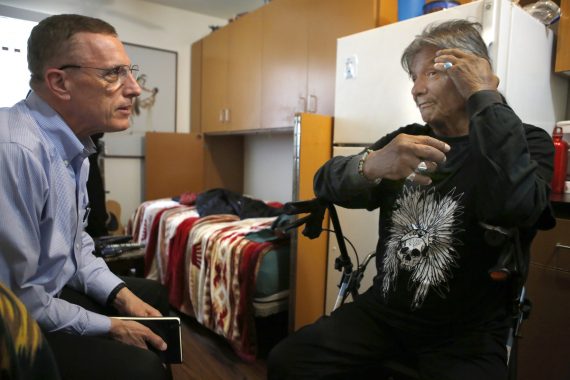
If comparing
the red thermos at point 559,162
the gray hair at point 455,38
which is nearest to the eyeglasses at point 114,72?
the gray hair at point 455,38

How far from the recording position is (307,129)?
180 centimetres

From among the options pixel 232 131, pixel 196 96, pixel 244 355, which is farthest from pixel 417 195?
pixel 196 96

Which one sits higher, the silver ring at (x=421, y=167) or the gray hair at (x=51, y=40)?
the gray hair at (x=51, y=40)

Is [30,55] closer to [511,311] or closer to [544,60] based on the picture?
[511,311]

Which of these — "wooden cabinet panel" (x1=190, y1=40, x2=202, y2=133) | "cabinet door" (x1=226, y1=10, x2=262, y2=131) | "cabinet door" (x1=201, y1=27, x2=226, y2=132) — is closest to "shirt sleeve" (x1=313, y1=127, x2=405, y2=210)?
"cabinet door" (x1=226, y1=10, x2=262, y2=131)

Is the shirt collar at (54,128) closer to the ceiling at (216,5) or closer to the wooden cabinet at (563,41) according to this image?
the wooden cabinet at (563,41)

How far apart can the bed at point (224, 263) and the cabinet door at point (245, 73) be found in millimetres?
725

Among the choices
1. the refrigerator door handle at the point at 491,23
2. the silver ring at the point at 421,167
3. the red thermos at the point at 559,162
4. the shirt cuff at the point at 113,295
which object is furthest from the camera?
the red thermos at the point at 559,162

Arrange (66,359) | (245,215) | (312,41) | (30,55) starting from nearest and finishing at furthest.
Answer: (66,359) → (30,55) → (312,41) → (245,215)

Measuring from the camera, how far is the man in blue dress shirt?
836 millimetres


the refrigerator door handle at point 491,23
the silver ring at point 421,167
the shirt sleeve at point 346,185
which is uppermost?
the refrigerator door handle at point 491,23

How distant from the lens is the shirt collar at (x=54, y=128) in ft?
3.22

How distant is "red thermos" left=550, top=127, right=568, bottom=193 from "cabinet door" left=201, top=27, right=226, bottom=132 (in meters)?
2.47

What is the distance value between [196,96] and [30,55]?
279 centimetres
